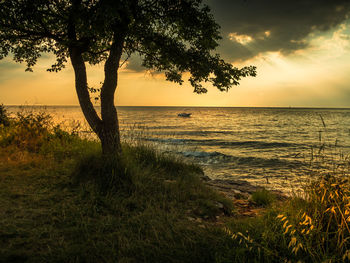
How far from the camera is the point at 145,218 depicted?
147 inches

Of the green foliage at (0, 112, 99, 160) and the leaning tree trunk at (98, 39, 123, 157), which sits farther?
the green foliage at (0, 112, 99, 160)

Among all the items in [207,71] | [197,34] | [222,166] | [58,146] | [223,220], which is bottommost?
[222,166]

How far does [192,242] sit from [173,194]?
174 centimetres

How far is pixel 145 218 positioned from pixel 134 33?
467 cm

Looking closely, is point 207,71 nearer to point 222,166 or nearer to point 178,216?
point 178,216

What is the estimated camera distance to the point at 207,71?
6.32 meters

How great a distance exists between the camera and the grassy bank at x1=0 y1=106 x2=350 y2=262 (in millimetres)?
2709

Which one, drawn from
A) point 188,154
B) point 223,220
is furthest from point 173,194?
point 188,154

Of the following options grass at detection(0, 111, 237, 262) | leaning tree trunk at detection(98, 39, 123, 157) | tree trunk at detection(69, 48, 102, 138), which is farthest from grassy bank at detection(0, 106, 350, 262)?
tree trunk at detection(69, 48, 102, 138)

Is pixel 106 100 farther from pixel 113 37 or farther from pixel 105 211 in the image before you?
pixel 105 211

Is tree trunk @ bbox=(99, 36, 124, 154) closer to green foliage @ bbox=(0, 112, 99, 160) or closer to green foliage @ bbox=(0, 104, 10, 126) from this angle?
green foliage @ bbox=(0, 112, 99, 160)

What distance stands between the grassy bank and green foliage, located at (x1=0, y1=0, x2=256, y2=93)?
2.84 m

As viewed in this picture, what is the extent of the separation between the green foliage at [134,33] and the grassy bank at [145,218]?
284cm

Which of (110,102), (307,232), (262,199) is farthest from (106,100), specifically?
(307,232)
